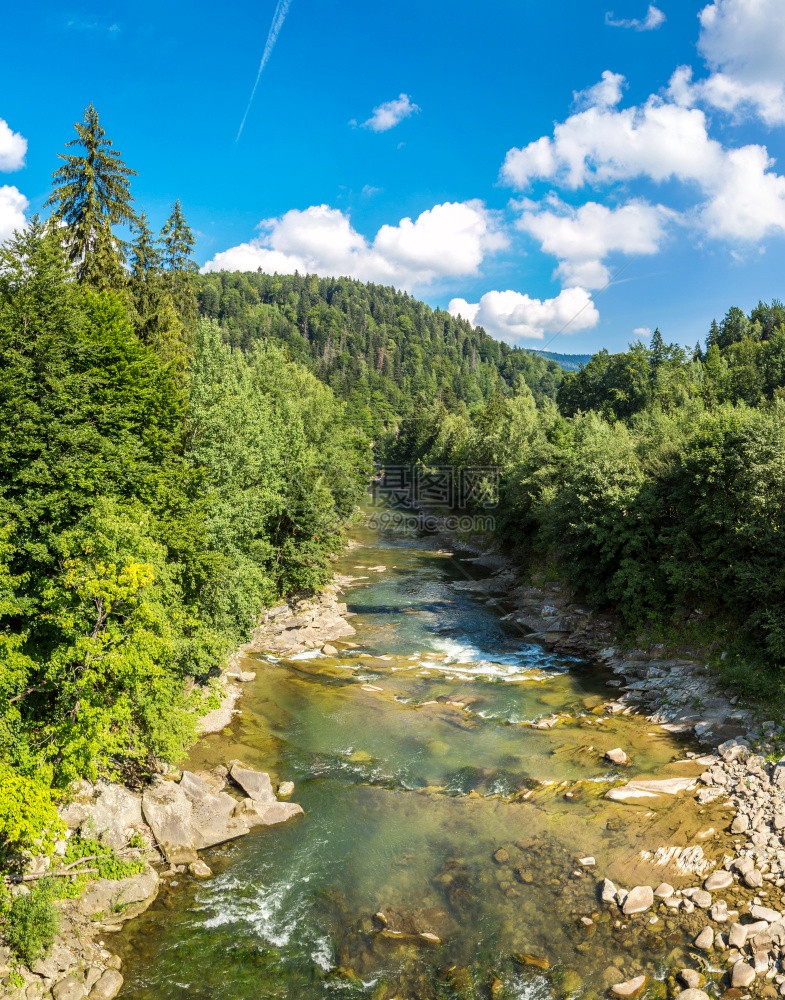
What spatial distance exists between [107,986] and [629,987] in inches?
412

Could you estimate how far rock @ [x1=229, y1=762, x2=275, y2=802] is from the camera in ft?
61.1

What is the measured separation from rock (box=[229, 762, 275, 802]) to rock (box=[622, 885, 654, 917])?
1018cm

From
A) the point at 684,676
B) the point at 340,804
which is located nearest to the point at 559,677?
the point at 684,676

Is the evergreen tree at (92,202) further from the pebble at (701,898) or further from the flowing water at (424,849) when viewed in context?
the pebble at (701,898)

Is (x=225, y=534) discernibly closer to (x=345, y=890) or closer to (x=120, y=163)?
(x=345, y=890)

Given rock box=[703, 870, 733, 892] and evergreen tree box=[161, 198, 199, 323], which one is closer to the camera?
rock box=[703, 870, 733, 892]

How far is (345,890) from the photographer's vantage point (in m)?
15.2

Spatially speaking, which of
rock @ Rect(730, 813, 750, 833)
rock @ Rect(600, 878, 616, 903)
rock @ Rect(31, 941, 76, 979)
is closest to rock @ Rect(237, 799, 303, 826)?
rock @ Rect(31, 941, 76, 979)

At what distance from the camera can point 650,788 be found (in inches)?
747

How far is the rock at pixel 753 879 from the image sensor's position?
47.5ft

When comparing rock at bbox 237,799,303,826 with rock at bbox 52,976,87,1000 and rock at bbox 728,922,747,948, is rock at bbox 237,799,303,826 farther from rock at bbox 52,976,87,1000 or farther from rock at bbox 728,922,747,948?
rock at bbox 728,922,747,948

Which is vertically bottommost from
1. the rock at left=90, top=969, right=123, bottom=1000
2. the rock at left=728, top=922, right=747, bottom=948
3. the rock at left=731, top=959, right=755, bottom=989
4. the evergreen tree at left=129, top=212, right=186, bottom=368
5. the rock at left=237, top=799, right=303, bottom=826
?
the rock at left=90, top=969, right=123, bottom=1000

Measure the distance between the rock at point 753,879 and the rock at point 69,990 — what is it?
1485 centimetres

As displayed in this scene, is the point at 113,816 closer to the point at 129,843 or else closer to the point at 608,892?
the point at 129,843
